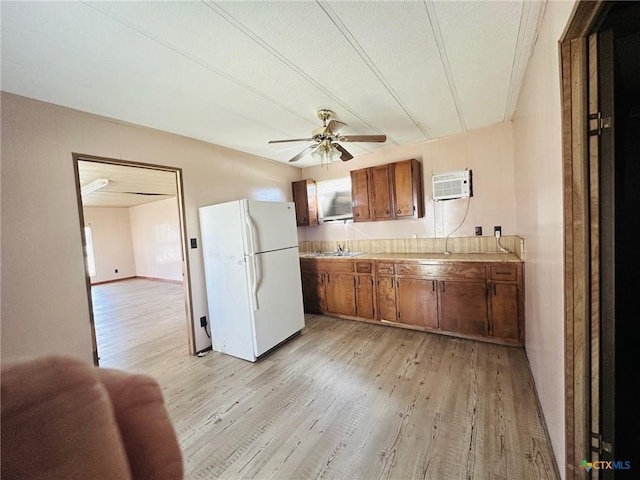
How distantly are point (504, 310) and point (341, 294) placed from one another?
1875 mm

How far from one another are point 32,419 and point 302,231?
4.45m

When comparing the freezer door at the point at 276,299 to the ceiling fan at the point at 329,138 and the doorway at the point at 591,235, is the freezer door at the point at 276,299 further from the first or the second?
the doorway at the point at 591,235

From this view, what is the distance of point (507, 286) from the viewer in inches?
104

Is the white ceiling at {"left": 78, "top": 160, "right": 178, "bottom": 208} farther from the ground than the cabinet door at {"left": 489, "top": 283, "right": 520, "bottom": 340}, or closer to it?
farther from the ground

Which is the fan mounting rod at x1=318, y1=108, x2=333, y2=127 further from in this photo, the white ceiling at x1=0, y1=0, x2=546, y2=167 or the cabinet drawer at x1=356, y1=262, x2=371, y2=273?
the cabinet drawer at x1=356, y1=262, x2=371, y2=273

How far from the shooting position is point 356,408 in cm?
194

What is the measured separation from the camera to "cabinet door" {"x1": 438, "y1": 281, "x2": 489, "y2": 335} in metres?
2.76

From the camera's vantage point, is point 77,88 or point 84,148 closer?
point 77,88

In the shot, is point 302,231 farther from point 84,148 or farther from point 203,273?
point 84,148

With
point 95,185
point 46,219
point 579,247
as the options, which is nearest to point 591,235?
point 579,247

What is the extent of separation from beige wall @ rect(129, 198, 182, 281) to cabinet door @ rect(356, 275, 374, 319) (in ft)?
18.6

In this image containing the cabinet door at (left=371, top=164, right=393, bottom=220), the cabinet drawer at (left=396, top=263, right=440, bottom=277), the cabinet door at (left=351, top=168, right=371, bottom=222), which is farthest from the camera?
the cabinet door at (left=351, top=168, right=371, bottom=222)

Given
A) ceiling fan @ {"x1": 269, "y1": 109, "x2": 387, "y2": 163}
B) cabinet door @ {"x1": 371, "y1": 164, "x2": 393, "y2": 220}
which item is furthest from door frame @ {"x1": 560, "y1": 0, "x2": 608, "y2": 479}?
cabinet door @ {"x1": 371, "y1": 164, "x2": 393, "y2": 220}

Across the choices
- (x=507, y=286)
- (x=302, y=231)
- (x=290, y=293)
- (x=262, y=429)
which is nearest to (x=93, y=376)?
(x=262, y=429)
